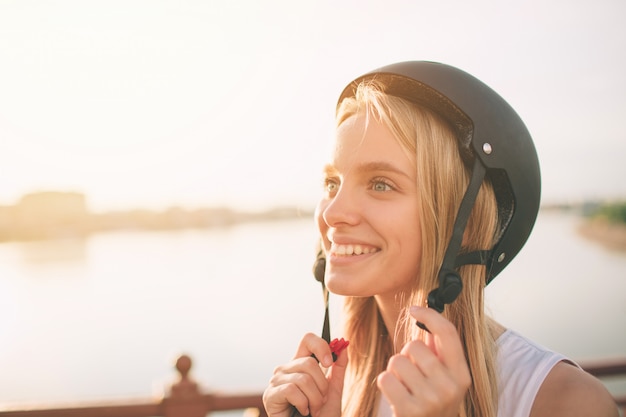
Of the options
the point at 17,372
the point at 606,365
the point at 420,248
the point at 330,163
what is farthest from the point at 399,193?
the point at 17,372

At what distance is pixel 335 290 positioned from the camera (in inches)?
60.4

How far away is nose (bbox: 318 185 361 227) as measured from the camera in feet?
4.90

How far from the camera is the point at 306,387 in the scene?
1473mm

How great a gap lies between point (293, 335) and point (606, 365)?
1580cm

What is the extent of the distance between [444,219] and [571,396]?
0.56 meters

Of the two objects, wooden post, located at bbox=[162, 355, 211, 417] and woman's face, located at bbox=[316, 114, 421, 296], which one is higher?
woman's face, located at bbox=[316, 114, 421, 296]

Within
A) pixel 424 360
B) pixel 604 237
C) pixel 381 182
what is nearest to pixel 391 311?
pixel 381 182

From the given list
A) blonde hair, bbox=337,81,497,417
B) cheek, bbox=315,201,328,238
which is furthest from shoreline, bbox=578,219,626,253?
cheek, bbox=315,201,328,238

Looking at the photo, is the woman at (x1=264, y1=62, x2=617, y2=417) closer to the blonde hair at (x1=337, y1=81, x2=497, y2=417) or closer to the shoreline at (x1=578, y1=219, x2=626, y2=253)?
the blonde hair at (x1=337, y1=81, x2=497, y2=417)

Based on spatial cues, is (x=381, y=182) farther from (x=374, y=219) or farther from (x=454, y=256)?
(x=454, y=256)

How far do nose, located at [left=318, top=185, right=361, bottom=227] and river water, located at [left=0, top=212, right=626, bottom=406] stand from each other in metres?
0.58

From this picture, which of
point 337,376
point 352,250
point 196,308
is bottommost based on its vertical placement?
point 196,308

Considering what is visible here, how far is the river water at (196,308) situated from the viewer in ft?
51.8

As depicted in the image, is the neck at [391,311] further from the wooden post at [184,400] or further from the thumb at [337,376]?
the wooden post at [184,400]
